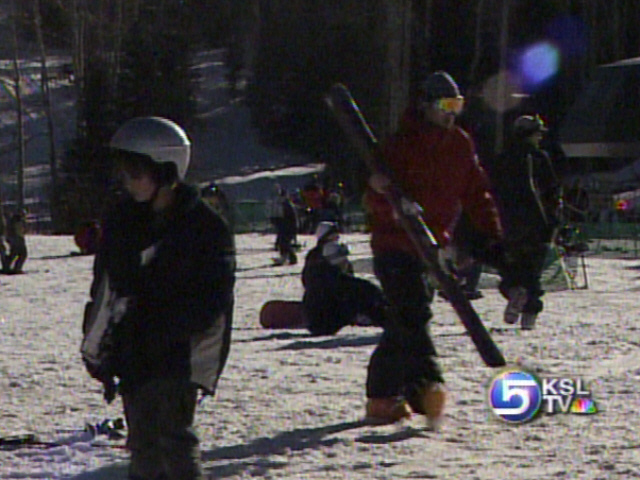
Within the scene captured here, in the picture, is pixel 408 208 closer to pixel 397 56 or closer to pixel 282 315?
pixel 282 315

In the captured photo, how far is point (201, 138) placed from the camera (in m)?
57.8

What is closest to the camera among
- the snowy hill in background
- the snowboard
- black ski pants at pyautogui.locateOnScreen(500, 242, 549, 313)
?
black ski pants at pyautogui.locateOnScreen(500, 242, 549, 313)

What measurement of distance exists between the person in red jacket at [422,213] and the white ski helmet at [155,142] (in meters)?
1.90

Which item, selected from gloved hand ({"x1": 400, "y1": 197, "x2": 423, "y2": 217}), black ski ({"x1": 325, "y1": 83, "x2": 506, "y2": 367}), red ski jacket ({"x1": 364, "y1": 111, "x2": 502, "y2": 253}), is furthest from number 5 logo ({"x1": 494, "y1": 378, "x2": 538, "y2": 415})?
gloved hand ({"x1": 400, "y1": 197, "x2": 423, "y2": 217})

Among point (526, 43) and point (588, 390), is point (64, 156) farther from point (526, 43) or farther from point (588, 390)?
point (588, 390)

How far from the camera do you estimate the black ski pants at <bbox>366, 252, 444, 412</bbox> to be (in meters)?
6.22

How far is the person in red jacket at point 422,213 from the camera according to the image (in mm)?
6215

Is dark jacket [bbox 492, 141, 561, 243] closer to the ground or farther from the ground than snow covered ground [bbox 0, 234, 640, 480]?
farther from the ground

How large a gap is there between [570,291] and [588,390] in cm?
740

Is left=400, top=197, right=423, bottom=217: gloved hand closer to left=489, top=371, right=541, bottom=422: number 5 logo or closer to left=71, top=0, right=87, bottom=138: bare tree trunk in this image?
left=489, top=371, right=541, bottom=422: number 5 logo

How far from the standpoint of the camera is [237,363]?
9109 mm

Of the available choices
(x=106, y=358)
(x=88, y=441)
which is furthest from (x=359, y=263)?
(x=106, y=358)

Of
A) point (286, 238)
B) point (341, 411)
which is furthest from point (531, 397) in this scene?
point (286, 238)

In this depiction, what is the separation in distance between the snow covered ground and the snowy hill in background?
36.0 metres
